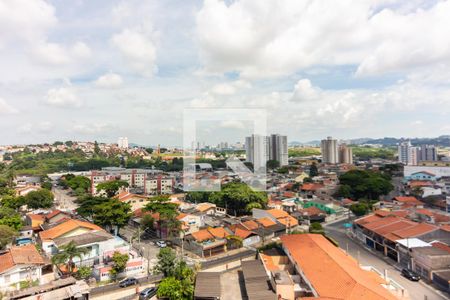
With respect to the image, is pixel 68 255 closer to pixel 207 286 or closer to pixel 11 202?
pixel 207 286

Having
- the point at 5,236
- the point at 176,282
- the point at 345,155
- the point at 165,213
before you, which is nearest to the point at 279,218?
the point at 165,213

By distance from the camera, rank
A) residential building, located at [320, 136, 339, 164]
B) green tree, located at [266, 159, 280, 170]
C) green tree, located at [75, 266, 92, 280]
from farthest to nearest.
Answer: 1. residential building, located at [320, 136, 339, 164]
2. green tree, located at [266, 159, 280, 170]
3. green tree, located at [75, 266, 92, 280]

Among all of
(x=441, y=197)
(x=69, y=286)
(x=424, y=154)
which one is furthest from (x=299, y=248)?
(x=424, y=154)

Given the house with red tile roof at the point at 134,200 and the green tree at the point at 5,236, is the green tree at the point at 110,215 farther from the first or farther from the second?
the house with red tile roof at the point at 134,200

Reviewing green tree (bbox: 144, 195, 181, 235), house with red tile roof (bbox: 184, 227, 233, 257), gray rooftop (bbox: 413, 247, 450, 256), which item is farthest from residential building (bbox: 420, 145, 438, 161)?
green tree (bbox: 144, 195, 181, 235)

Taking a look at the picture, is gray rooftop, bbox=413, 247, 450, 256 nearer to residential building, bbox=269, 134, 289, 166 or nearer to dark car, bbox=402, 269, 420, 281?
dark car, bbox=402, 269, 420, 281

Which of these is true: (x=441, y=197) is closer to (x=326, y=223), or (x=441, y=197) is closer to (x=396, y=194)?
(x=396, y=194)

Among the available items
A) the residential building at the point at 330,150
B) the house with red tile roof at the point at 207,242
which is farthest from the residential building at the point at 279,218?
the residential building at the point at 330,150
